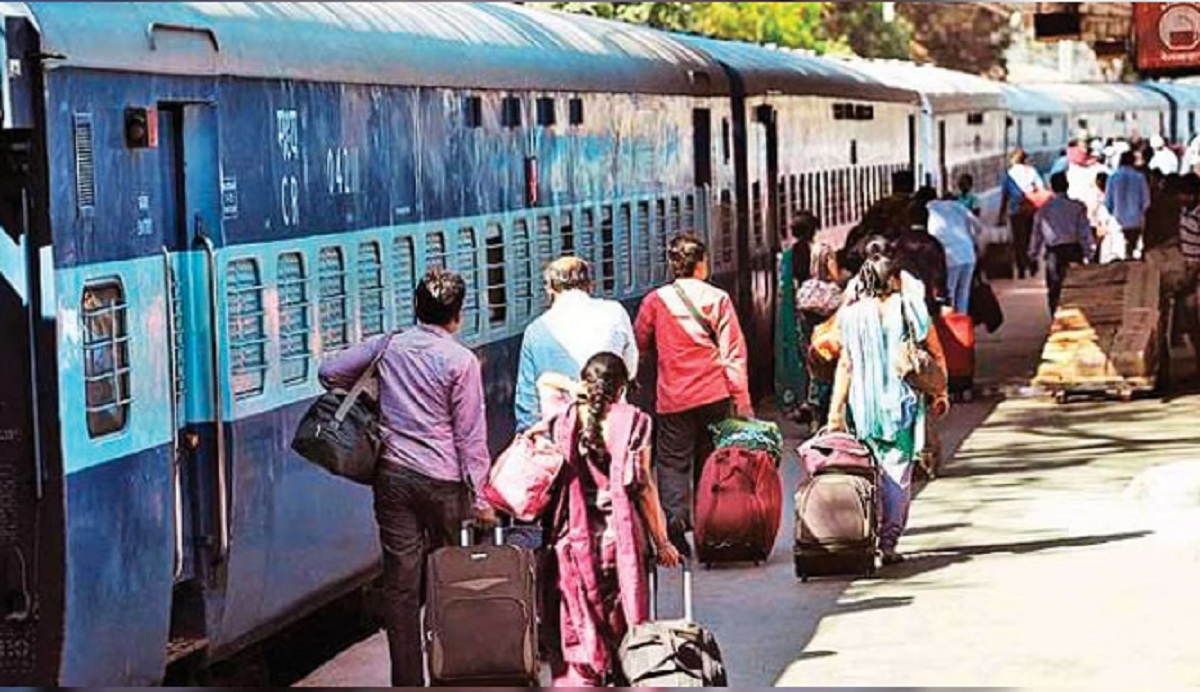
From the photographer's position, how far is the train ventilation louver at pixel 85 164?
982 cm

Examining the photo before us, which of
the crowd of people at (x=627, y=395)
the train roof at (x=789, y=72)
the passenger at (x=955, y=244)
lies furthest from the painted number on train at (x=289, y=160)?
the passenger at (x=955, y=244)

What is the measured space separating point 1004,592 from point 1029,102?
42.9m

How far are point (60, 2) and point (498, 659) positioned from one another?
2.64m

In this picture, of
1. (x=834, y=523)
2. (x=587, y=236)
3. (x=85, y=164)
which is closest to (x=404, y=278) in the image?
(x=834, y=523)

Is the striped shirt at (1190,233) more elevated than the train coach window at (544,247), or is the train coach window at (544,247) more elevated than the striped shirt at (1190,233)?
the train coach window at (544,247)

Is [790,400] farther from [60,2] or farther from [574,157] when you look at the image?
[60,2]

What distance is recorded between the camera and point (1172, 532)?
16938 millimetres

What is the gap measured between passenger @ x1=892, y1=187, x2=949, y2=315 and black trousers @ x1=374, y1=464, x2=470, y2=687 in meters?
10.4

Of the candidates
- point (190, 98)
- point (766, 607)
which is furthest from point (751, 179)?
point (190, 98)

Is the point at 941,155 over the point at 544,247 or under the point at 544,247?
under

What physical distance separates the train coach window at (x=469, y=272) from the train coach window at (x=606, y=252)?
3.48 meters

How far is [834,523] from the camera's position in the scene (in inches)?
594

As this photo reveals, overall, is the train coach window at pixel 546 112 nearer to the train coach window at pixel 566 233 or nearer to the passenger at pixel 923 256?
the train coach window at pixel 566 233

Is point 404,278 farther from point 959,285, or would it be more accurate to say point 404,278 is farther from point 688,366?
point 959,285
